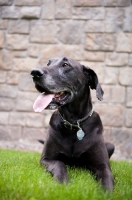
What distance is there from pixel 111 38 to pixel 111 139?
1.89m

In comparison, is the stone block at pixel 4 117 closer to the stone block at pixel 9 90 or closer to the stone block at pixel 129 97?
the stone block at pixel 9 90

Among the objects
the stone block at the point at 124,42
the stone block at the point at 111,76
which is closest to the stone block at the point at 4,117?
the stone block at the point at 111,76

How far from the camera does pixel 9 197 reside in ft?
6.88

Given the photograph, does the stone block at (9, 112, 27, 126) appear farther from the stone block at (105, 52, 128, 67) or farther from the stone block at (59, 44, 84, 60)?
the stone block at (105, 52, 128, 67)

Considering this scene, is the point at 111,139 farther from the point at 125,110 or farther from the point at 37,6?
the point at 37,6

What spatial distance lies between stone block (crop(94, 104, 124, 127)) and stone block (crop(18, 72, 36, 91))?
4.65 feet

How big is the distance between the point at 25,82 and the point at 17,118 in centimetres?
72

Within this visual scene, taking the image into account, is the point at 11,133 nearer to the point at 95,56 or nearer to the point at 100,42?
the point at 95,56

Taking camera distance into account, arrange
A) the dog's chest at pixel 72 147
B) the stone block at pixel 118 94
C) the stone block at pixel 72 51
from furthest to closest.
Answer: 1. the stone block at pixel 72 51
2. the stone block at pixel 118 94
3. the dog's chest at pixel 72 147

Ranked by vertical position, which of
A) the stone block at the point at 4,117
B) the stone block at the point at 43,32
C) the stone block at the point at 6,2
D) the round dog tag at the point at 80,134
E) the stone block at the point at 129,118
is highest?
Answer: the stone block at the point at 6,2

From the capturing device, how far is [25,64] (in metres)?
6.36

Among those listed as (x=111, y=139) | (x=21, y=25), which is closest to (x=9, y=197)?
(x=111, y=139)

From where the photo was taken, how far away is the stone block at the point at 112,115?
5883mm

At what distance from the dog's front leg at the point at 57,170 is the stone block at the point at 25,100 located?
301 centimetres
